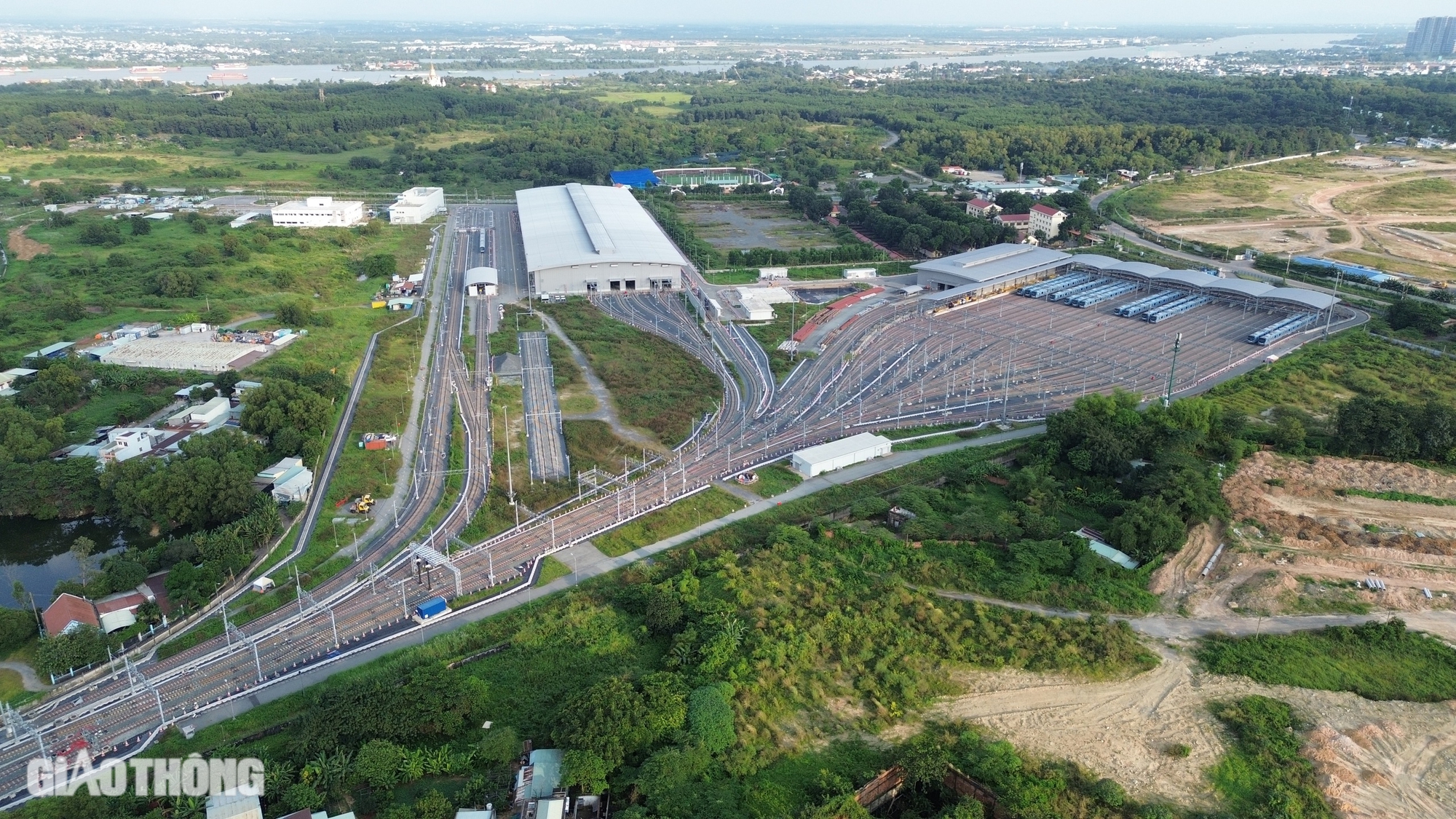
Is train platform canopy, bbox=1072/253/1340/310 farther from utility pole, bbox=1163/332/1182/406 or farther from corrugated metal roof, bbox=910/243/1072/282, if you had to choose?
utility pole, bbox=1163/332/1182/406

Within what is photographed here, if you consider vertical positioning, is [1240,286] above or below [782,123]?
below

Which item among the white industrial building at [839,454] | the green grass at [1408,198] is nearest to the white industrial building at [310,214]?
the white industrial building at [839,454]

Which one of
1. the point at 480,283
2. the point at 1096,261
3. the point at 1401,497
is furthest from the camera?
the point at 1096,261

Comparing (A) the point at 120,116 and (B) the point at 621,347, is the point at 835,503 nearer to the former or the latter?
(B) the point at 621,347

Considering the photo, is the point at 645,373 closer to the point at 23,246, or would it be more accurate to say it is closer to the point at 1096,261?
the point at 1096,261

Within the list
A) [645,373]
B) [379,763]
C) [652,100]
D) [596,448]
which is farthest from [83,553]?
[652,100]

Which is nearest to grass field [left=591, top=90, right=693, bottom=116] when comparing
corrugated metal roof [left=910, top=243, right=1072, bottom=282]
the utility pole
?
corrugated metal roof [left=910, top=243, right=1072, bottom=282]

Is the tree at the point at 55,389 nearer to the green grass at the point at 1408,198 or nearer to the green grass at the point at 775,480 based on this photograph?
the green grass at the point at 775,480

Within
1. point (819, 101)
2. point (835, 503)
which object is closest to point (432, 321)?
point (835, 503)
